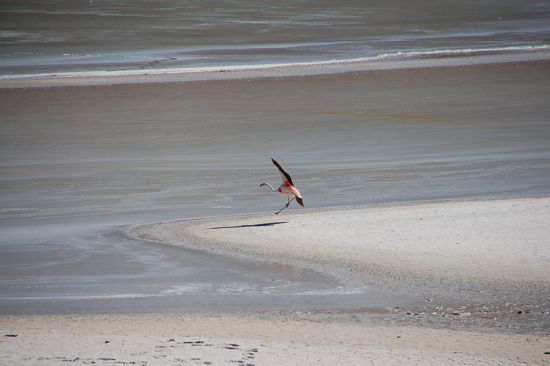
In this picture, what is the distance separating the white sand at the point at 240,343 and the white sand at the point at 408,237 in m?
1.57

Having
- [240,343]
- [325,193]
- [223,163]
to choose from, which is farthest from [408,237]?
[223,163]

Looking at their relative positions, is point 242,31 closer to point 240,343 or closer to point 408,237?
point 408,237

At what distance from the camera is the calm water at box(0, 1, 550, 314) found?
7273 mm

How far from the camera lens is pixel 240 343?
529 cm

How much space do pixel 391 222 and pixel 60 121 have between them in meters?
11.1

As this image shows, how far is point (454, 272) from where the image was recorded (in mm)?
7133

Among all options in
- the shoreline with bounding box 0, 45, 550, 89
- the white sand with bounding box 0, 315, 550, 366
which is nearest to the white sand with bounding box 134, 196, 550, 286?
the white sand with bounding box 0, 315, 550, 366

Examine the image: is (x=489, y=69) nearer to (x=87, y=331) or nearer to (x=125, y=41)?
(x=125, y=41)

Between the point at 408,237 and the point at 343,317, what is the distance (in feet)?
7.83

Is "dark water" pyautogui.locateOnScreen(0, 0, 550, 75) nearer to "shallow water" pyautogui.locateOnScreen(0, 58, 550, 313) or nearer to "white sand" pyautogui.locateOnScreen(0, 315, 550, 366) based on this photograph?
"shallow water" pyautogui.locateOnScreen(0, 58, 550, 313)

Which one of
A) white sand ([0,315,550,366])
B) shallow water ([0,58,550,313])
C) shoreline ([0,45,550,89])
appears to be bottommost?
shallow water ([0,58,550,313])

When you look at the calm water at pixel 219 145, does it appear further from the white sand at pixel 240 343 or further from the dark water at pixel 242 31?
the white sand at pixel 240 343

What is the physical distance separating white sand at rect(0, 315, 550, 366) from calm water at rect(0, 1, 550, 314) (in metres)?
0.57

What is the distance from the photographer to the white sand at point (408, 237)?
7250 mm
